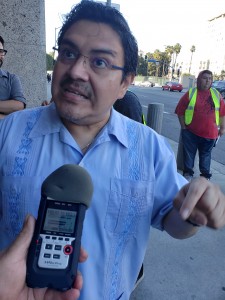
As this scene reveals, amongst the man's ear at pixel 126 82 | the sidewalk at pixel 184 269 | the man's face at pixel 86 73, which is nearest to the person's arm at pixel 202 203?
the man's face at pixel 86 73

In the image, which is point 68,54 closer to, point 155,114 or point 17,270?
point 17,270

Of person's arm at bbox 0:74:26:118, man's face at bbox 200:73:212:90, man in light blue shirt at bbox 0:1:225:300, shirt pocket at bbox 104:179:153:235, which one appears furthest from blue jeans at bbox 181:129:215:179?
shirt pocket at bbox 104:179:153:235

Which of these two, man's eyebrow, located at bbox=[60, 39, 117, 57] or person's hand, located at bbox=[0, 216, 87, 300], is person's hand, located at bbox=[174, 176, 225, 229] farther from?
man's eyebrow, located at bbox=[60, 39, 117, 57]

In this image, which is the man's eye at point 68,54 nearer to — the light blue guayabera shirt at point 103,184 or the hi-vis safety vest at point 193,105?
the light blue guayabera shirt at point 103,184

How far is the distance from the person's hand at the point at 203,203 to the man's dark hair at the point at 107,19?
74cm

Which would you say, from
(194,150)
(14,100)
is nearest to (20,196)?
(14,100)

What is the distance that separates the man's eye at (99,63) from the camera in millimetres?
1520

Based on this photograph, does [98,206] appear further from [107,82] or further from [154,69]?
[154,69]

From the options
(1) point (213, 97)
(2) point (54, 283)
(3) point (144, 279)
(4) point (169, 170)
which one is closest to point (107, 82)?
(4) point (169, 170)

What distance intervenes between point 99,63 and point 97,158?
0.44 metres

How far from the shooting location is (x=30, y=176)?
1.46 m

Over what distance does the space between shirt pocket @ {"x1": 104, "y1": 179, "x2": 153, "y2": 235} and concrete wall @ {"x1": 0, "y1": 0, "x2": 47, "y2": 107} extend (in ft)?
10.7

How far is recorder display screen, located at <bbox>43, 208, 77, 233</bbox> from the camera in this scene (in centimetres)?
111

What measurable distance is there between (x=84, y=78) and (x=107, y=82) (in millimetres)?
122
